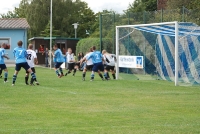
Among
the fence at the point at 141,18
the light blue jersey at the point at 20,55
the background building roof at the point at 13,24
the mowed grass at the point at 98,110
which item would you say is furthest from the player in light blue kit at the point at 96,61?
the background building roof at the point at 13,24

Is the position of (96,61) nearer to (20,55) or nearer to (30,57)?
(30,57)

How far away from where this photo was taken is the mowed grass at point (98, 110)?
12016 millimetres

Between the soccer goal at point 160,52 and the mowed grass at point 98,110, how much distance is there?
4.51 metres

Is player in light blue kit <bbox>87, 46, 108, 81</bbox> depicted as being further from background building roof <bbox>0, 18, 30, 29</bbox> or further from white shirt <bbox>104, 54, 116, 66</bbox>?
background building roof <bbox>0, 18, 30, 29</bbox>

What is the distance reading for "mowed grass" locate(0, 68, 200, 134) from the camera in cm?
1202

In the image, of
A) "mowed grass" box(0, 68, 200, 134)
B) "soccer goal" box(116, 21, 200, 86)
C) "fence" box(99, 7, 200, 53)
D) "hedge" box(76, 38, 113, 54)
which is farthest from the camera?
"hedge" box(76, 38, 113, 54)

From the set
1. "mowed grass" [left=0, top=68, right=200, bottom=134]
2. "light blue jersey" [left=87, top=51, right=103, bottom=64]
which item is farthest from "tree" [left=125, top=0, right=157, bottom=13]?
"mowed grass" [left=0, top=68, right=200, bottom=134]

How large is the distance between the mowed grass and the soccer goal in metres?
4.51

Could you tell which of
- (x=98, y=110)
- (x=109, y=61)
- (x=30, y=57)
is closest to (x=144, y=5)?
(x=109, y=61)

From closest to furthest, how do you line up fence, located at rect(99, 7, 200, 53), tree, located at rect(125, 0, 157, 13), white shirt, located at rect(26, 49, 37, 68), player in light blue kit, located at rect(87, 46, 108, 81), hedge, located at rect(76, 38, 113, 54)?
white shirt, located at rect(26, 49, 37, 68) < player in light blue kit, located at rect(87, 46, 108, 81) < fence, located at rect(99, 7, 200, 53) < hedge, located at rect(76, 38, 113, 54) < tree, located at rect(125, 0, 157, 13)

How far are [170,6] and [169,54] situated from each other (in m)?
21.4

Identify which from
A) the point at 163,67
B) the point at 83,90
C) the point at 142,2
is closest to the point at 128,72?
the point at 163,67

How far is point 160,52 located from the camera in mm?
31078

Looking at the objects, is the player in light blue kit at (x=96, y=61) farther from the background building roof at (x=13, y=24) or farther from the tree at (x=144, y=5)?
the tree at (x=144, y=5)
